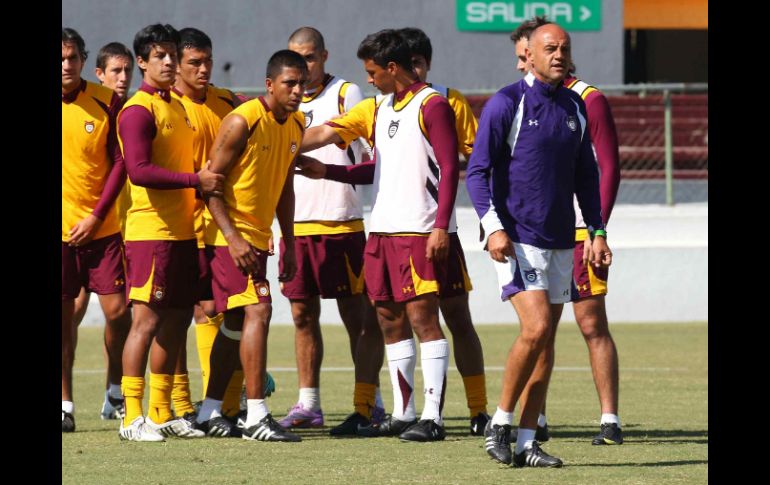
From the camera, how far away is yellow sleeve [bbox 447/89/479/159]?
8.91 metres

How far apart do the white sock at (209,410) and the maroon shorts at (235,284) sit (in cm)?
63

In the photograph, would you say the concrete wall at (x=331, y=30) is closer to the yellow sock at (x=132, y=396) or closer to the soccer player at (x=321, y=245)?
the soccer player at (x=321, y=245)

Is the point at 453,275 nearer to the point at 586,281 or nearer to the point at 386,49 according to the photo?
the point at 586,281

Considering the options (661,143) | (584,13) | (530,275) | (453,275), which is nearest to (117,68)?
(453,275)

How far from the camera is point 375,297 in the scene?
8.74 meters

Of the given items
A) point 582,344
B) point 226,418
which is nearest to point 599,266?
point 226,418

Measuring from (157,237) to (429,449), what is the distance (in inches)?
77.1

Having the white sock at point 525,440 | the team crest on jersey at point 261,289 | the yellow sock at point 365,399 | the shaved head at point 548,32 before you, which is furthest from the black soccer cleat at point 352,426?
the shaved head at point 548,32

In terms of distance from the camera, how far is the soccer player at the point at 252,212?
841cm

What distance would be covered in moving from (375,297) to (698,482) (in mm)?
2479

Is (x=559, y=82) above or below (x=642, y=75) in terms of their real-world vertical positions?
below

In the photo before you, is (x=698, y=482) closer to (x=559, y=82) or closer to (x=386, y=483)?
(x=386, y=483)

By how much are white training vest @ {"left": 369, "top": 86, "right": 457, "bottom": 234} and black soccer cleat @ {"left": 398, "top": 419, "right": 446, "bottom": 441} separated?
1.09 meters

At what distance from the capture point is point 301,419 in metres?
9.35
